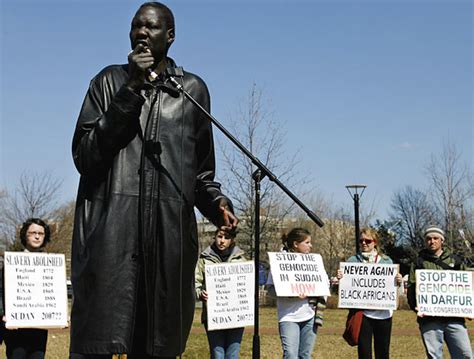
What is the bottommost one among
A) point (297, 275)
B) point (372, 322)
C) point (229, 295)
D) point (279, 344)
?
point (279, 344)

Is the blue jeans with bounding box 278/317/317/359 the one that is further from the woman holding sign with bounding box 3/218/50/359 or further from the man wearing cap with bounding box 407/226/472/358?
the woman holding sign with bounding box 3/218/50/359

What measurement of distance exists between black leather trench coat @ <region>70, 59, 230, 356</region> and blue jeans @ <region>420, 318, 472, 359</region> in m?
7.30

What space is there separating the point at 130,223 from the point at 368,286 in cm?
768

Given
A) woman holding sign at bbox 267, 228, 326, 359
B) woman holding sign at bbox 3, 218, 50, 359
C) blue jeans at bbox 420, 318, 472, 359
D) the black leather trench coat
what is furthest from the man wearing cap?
the black leather trench coat

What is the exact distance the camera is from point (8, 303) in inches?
313

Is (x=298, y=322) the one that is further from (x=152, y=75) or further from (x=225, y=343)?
(x=152, y=75)

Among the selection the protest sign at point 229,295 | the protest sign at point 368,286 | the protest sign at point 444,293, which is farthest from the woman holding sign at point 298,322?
the protest sign at point 444,293

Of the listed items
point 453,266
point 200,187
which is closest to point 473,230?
point 453,266

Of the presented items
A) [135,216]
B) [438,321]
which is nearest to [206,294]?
[438,321]

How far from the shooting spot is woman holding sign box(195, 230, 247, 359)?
9680 mm

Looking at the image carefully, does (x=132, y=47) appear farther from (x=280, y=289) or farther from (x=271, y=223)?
(x=271, y=223)

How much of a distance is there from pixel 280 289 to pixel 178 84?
6.59 metres

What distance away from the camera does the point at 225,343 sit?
9.80 metres

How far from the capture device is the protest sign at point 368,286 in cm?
1010
